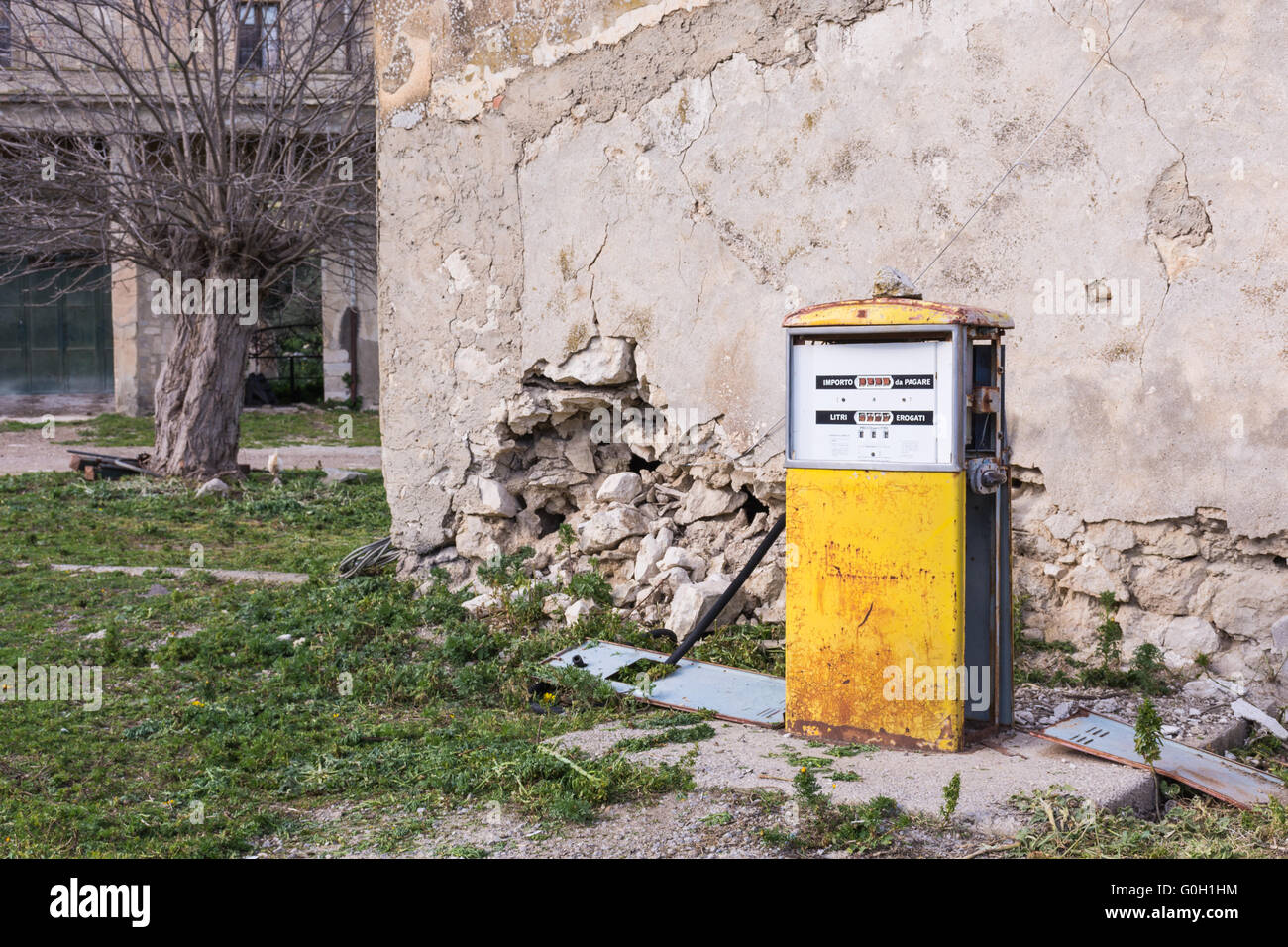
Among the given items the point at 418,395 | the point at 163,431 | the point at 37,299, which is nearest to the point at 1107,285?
the point at 418,395

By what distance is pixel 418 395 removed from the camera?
23.8 feet

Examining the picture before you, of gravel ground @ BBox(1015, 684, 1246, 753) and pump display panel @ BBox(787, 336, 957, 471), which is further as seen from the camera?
gravel ground @ BBox(1015, 684, 1246, 753)

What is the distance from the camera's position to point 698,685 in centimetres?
535

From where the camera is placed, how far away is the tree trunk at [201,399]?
13.1 m

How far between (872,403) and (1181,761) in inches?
67.2

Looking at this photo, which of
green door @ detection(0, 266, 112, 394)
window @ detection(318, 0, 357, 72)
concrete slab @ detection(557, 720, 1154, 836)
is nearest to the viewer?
concrete slab @ detection(557, 720, 1154, 836)

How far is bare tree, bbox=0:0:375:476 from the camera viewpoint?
40.8 feet

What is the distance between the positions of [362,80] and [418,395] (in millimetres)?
7388

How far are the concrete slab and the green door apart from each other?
868 inches

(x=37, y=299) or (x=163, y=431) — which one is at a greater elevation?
(x=37, y=299)

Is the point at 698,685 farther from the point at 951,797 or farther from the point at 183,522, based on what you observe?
the point at 183,522

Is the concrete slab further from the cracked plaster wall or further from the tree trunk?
the tree trunk

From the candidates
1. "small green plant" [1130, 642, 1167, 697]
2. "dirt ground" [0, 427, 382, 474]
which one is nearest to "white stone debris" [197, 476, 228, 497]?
"dirt ground" [0, 427, 382, 474]

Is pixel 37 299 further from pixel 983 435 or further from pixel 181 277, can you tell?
pixel 983 435
